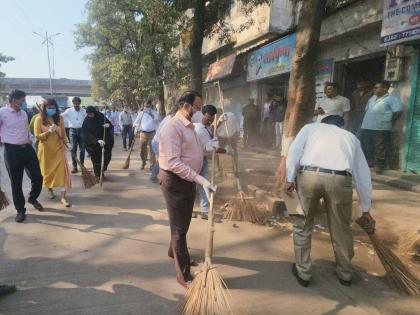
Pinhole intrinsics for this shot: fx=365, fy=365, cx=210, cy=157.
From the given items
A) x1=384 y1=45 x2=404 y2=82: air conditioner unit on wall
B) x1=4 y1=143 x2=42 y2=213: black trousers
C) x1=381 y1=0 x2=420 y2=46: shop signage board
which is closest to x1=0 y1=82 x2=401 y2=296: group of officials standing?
x1=4 y1=143 x2=42 y2=213: black trousers

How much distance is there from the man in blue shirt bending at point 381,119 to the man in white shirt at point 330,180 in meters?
4.50

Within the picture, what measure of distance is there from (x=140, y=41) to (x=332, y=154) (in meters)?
18.4

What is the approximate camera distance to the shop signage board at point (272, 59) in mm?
12117

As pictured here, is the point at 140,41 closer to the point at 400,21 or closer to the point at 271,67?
the point at 271,67

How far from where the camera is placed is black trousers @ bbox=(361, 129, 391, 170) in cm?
747

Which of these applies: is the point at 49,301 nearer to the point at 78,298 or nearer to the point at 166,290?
the point at 78,298

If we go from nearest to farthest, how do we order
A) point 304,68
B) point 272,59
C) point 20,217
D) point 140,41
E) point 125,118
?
1. point 20,217
2. point 304,68
3. point 272,59
4. point 125,118
5. point 140,41

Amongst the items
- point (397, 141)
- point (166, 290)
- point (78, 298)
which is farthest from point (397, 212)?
point (78, 298)

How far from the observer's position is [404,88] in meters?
7.82

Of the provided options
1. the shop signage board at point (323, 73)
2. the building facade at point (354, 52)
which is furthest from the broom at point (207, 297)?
the shop signage board at point (323, 73)

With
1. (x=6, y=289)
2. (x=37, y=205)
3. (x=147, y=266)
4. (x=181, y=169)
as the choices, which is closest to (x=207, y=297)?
(x=181, y=169)

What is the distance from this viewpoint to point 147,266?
3766mm

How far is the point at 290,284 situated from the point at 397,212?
8.95 ft

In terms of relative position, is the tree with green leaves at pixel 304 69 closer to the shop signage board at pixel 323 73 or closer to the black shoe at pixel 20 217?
the black shoe at pixel 20 217
